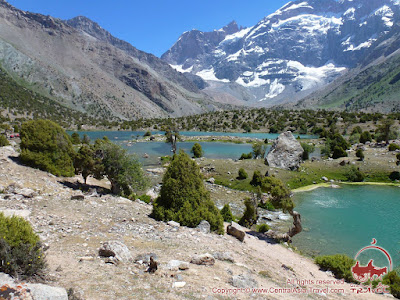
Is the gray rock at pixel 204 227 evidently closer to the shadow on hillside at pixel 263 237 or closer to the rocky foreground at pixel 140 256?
the rocky foreground at pixel 140 256

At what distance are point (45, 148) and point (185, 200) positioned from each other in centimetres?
1489

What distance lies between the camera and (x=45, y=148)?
23.7 m

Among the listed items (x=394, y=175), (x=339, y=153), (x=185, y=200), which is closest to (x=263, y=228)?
(x=185, y=200)

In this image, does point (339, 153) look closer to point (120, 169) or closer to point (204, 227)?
point (120, 169)

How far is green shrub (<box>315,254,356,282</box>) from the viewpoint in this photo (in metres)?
15.2

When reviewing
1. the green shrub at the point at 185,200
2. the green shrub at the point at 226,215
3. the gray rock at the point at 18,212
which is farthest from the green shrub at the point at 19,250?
the green shrub at the point at 226,215

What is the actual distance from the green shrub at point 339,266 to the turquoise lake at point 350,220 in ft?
10.4

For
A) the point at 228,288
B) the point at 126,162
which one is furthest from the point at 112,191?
the point at 228,288

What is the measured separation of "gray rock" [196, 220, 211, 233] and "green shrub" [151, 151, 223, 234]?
0.88ft

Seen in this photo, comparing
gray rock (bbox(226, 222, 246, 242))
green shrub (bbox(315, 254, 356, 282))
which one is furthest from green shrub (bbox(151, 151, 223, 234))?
green shrub (bbox(315, 254, 356, 282))

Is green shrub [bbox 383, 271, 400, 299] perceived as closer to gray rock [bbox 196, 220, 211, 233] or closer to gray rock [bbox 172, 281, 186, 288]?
gray rock [bbox 196, 220, 211, 233]

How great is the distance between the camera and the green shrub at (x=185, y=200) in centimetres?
1634

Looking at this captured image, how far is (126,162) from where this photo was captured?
22.8m

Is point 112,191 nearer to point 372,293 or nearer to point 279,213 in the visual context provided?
point 279,213
